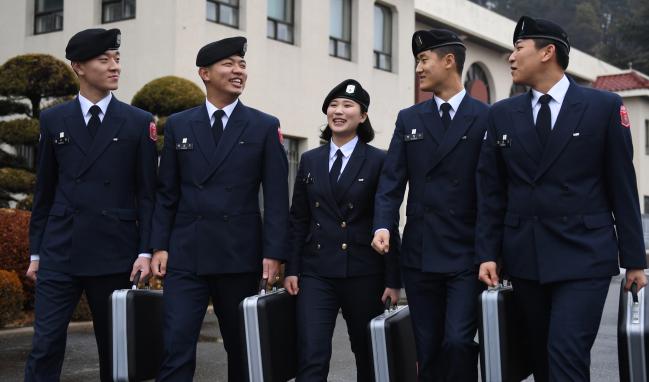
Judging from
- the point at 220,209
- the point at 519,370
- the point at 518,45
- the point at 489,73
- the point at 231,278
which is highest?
the point at 489,73

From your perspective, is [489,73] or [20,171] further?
[489,73]

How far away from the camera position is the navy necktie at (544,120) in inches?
184

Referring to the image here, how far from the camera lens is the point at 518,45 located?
15.9 ft

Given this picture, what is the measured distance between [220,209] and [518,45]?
190 cm

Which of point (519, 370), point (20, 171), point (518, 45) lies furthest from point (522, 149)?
point (20, 171)

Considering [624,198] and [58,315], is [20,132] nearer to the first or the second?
[58,315]

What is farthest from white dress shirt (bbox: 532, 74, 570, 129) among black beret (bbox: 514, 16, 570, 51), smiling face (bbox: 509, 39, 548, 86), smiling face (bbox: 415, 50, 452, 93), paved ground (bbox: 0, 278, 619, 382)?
paved ground (bbox: 0, 278, 619, 382)

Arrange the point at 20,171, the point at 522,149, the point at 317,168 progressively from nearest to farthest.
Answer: the point at 522,149
the point at 317,168
the point at 20,171

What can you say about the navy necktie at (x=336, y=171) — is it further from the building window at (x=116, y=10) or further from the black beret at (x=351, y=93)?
the building window at (x=116, y=10)

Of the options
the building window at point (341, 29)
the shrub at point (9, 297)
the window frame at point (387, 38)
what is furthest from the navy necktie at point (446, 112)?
the window frame at point (387, 38)

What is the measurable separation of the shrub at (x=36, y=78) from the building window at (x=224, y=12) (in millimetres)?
4590

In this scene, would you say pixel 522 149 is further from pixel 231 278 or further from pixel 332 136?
pixel 231 278

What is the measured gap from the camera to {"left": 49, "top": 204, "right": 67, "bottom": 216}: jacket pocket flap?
5352 millimetres

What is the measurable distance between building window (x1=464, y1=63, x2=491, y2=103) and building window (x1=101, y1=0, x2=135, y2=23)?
12.5 m
